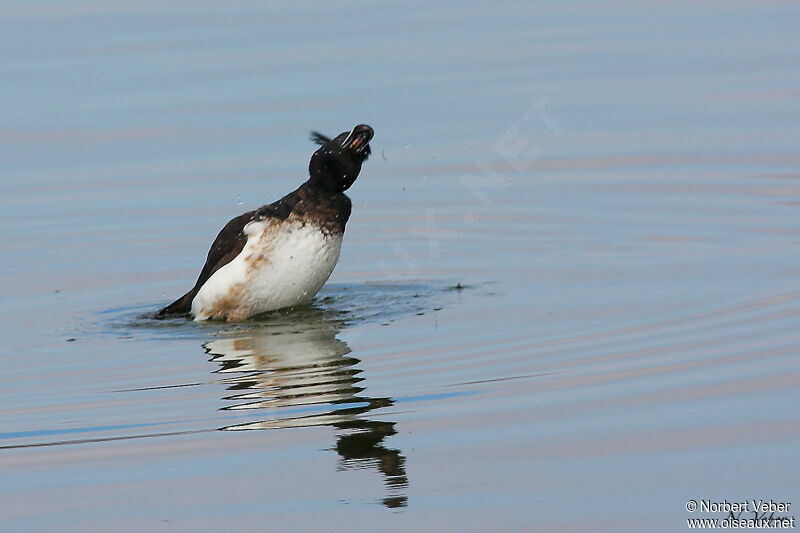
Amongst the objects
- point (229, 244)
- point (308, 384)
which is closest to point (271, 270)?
point (229, 244)

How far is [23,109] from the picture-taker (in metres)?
18.9

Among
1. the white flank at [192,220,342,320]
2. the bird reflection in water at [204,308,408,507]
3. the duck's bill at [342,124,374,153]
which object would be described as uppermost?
the duck's bill at [342,124,374,153]

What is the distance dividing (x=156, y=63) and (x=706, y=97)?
6.29m

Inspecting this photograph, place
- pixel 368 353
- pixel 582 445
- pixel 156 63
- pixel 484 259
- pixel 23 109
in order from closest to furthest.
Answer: pixel 582 445, pixel 368 353, pixel 484 259, pixel 23 109, pixel 156 63

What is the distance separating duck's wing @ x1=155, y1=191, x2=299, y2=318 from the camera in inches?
456

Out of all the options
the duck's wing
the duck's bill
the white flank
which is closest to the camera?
the duck's bill

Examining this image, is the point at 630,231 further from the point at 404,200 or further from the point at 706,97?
the point at 706,97

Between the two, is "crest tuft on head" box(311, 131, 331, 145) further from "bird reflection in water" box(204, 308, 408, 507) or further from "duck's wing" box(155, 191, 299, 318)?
"bird reflection in water" box(204, 308, 408, 507)

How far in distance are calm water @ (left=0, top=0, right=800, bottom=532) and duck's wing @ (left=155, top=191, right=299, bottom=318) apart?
1.08 feet

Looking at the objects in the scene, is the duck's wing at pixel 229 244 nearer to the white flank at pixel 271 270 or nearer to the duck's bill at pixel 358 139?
the white flank at pixel 271 270

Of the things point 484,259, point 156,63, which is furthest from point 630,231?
point 156,63

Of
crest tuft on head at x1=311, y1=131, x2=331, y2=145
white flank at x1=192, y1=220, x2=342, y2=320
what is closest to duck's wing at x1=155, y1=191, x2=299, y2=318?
white flank at x1=192, y1=220, x2=342, y2=320

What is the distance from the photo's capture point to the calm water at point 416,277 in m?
7.45

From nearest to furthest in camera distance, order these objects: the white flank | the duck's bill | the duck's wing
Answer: the duck's bill < the white flank < the duck's wing
